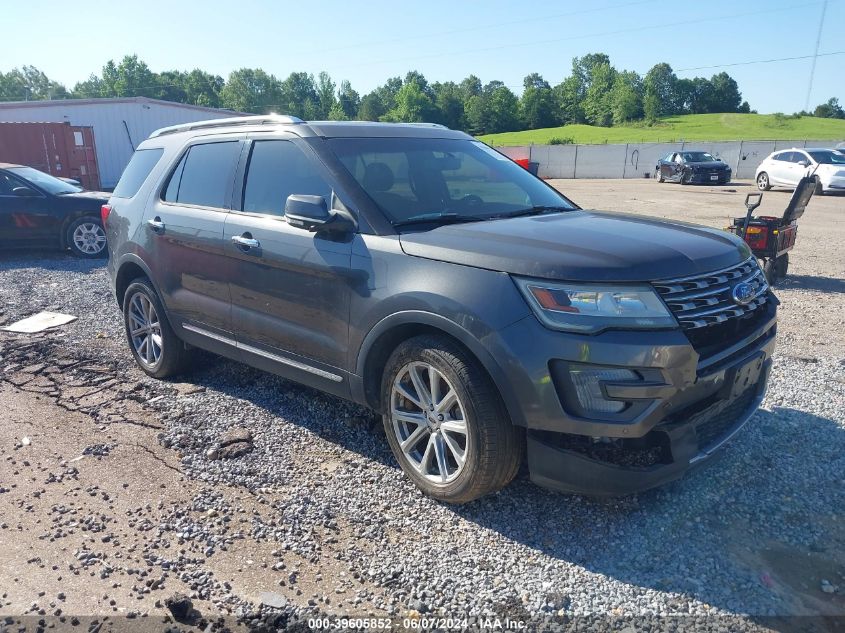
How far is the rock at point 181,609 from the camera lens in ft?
8.45

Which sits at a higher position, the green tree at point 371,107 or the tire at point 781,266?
the green tree at point 371,107

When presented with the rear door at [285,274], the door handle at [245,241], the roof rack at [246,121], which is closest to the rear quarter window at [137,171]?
the roof rack at [246,121]

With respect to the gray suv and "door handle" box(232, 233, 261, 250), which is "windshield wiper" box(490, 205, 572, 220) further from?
"door handle" box(232, 233, 261, 250)

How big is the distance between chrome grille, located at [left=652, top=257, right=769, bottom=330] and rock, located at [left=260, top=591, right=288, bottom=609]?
208 centimetres

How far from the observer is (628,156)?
44.0m

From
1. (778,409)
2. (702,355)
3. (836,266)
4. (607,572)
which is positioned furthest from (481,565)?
(836,266)

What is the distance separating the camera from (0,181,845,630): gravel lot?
2.66 metres

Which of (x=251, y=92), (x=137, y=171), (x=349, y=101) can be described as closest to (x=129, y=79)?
(x=251, y=92)

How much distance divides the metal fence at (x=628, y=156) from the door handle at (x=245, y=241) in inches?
1556

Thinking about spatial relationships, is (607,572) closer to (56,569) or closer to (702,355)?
(702,355)

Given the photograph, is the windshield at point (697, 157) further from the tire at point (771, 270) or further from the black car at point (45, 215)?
the black car at point (45, 215)

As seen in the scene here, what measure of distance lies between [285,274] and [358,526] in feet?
5.00

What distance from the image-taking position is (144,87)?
115 metres

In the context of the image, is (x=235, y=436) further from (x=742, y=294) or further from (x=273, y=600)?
(x=742, y=294)
